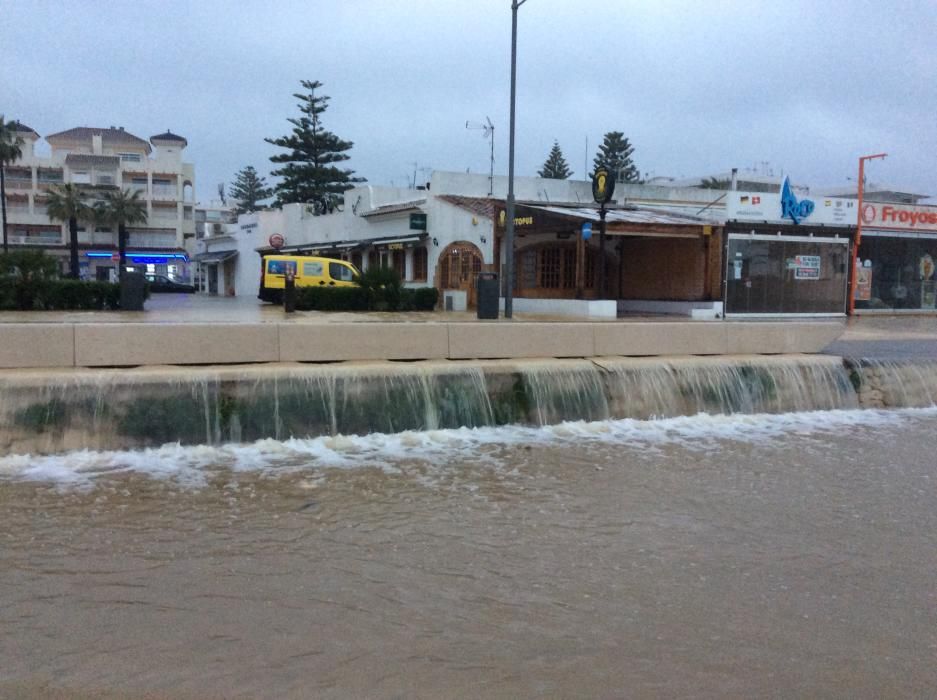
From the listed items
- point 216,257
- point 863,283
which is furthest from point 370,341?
point 216,257

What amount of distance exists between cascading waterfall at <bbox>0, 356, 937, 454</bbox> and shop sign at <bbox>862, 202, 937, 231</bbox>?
52.6ft

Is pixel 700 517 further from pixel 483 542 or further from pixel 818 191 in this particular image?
pixel 818 191

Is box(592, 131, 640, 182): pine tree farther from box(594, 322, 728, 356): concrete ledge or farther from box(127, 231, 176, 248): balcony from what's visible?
box(594, 322, 728, 356): concrete ledge

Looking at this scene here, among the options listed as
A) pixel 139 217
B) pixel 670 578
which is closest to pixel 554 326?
pixel 670 578

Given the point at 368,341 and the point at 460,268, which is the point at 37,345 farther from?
the point at 460,268

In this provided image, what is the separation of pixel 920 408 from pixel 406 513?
9.74m

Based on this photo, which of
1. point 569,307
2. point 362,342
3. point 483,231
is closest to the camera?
point 362,342

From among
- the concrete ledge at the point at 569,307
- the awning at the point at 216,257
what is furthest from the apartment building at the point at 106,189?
the concrete ledge at the point at 569,307

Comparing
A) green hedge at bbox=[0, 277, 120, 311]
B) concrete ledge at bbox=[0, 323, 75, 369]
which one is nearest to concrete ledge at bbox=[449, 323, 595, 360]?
concrete ledge at bbox=[0, 323, 75, 369]

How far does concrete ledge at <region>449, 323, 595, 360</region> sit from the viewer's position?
11.7 metres

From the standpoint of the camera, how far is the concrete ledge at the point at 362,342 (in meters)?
10.8

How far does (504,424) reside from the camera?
36.0 ft

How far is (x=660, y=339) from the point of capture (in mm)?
12930

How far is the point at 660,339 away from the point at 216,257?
4067cm
